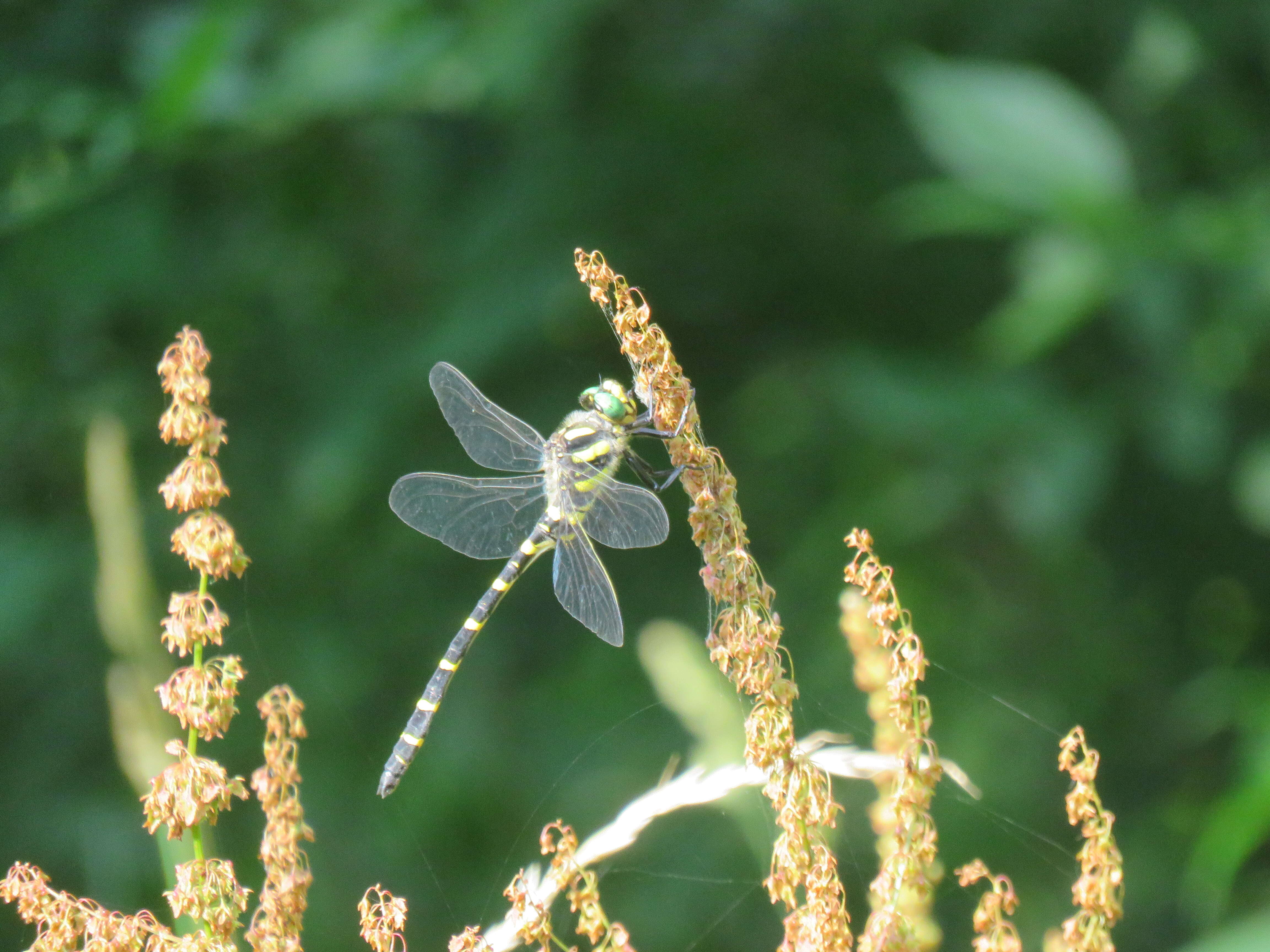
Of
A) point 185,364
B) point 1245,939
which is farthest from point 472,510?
point 1245,939

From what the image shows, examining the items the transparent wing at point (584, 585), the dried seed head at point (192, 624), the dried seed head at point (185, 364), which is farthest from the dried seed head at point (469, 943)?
the transparent wing at point (584, 585)

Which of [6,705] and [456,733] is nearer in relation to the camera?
[6,705]

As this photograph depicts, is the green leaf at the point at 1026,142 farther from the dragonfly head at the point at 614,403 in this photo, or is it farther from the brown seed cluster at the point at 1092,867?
the brown seed cluster at the point at 1092,867

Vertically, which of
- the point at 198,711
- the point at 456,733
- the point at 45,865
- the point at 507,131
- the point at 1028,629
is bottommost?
the point at 198,711

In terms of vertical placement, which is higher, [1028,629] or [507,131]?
[507,131]

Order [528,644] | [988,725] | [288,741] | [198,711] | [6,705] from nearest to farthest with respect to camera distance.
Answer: [198,711] → [288,741] → [6,705] → [988,725] → [528,644]

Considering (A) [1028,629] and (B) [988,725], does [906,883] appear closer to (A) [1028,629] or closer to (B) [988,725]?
(B) [988,725]

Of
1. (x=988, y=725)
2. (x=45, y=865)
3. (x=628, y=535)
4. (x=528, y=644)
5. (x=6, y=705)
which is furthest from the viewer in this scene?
(x=528, y=644)

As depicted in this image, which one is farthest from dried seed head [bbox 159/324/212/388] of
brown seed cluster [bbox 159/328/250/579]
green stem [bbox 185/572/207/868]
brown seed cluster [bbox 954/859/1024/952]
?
brown seed cluster [bbox 954/859/1024/952]

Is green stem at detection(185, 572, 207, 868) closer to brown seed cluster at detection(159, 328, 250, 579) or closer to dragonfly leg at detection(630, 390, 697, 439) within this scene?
brown seed cluster at detection(159, 328, 250, 579)

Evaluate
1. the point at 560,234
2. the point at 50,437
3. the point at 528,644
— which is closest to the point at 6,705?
the point at 50,437
